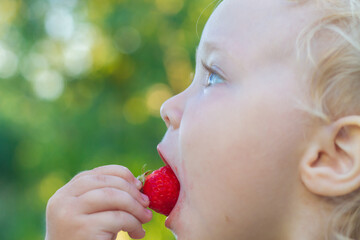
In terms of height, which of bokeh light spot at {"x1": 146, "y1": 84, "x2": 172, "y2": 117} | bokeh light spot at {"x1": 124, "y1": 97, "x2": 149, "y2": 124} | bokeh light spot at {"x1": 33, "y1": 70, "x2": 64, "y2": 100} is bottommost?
bokeh light spot at {"x1": 33, "y1": 70, "x2": 64, "y2": 100}

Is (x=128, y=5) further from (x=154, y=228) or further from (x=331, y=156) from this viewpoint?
(x=331, y=156)

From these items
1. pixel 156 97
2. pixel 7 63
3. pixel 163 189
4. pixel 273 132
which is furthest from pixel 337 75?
pixel 7 63

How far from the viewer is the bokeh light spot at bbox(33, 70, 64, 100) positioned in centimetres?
513

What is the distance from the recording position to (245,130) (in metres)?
0.94

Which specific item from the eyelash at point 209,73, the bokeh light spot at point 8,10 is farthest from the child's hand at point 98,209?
the bokeh light spot at point 8,10

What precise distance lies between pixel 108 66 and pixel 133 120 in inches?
27.1

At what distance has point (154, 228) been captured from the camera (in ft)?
12.4

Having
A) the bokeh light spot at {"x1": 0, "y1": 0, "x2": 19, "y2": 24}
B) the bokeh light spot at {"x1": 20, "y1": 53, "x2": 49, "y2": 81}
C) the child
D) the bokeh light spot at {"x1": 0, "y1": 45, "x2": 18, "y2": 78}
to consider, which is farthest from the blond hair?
the bokeh light spot at {"x1": 0, "y1": 0, "x2": 19, "y2": 24}

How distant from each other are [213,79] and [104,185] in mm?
323

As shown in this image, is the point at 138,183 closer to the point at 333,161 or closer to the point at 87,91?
the point at 333,161

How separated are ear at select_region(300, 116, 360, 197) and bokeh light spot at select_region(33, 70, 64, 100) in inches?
170

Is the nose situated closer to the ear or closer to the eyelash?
the eyelash

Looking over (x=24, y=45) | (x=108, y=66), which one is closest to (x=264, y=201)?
(x=108, y=66)

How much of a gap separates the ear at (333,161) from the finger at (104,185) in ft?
1.15
